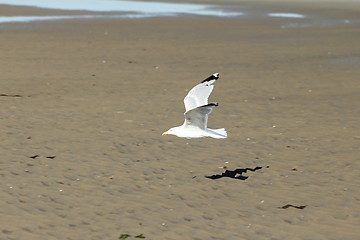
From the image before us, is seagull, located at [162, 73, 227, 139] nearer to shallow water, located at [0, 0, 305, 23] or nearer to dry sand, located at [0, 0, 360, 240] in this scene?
dry sand, located at [0, 0, 360, 240]

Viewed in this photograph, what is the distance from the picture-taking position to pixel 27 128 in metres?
13.9

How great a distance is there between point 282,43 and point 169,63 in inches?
281

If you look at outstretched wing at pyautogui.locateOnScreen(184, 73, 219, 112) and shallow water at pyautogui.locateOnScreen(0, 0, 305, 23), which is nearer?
outstretched wing at pyautogui.locateOnScreen(184, 73, 219, 112)

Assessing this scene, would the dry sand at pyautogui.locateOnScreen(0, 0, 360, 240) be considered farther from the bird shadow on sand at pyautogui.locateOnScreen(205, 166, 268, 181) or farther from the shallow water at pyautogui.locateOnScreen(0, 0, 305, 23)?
the shallow water at pyautogui.locateOnScreen(0, 0, 305, 23)

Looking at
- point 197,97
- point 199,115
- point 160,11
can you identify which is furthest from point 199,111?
point 160,11

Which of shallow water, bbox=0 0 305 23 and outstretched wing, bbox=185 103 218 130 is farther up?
outstretched wing, bbox=185 103 218 130

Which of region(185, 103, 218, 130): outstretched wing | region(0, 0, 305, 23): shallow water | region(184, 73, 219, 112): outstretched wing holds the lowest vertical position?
region(0, 0, 305, 23): shallow water

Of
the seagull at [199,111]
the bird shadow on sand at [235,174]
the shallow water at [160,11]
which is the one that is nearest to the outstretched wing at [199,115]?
the seagull at [199,111]

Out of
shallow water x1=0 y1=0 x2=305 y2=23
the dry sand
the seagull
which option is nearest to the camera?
the dry sand

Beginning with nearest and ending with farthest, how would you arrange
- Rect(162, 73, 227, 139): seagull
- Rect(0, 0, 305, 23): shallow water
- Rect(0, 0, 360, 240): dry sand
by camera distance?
Rect(0, 0, 360, 240): dry sand → Rect(162, 73, 227, 139): seagull → Rect(0, 0, 305, 23): shallow water

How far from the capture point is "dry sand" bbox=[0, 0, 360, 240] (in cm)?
930

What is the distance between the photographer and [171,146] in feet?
42.2

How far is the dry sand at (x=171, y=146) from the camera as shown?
930 cm

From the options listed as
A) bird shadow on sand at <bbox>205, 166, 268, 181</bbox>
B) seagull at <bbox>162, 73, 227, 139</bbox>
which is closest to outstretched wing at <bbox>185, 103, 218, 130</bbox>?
seagull at <bbox>162, 73, 227, 139</bbox>
